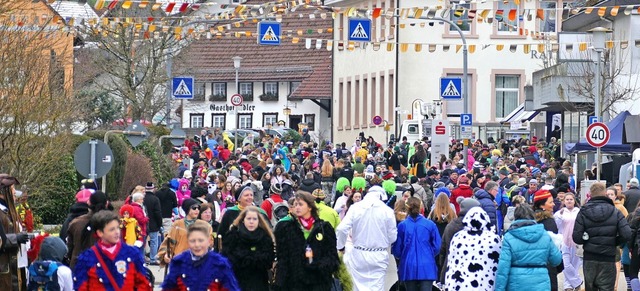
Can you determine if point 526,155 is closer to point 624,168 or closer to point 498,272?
point 624,168

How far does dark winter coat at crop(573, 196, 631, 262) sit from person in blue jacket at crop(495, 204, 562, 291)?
3.25 meters

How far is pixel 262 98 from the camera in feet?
291

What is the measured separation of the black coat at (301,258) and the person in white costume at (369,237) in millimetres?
1637

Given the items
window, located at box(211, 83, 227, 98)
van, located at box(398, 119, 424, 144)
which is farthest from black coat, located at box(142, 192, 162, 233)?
window, located at box(211, 83, 227, 98)

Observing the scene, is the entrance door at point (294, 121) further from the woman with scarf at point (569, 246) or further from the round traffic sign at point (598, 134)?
the woman with scarf at point (569, 246)

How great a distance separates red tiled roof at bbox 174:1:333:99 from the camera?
8350cm

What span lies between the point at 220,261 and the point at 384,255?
502cm

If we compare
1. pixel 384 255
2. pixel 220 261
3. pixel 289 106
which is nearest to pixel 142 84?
pixel 289 106

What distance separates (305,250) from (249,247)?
0.71m

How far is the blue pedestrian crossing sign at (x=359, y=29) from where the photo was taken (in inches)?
1531

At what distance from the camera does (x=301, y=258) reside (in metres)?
16.9

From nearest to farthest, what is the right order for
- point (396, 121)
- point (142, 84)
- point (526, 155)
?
point (526, 155)
point (142, 84)
point (396, 121)

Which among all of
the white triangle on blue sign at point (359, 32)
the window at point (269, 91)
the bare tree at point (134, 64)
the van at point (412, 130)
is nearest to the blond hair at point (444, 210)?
the white triangle on blue sign at point (359, 32)

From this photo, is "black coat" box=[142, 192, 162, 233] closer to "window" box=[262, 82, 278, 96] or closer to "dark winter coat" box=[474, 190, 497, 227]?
"dark winter coat" box=[474, 190, 497, 227]
